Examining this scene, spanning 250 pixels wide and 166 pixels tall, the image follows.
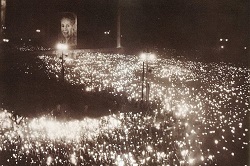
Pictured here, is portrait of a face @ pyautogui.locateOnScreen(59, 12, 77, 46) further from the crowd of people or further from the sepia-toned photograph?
the crowd of people

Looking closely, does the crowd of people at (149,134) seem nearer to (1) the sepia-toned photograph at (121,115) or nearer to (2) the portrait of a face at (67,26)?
(1) the sepia-toned photograph at (121,115)

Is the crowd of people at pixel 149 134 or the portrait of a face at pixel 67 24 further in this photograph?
the portrait of a face at pixel 67 24

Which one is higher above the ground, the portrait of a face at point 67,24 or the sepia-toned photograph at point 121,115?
the portrait of a face at point 67,24

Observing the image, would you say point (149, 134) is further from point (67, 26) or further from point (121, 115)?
point (67, 26)

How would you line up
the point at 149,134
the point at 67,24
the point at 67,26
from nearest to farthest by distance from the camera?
1. the point at 149,134
2. the point at 67,26
3. the point at 67,24

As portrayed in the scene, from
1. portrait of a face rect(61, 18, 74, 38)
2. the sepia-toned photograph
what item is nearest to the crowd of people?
the sepia-toned photograph

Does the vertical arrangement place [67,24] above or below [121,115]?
above

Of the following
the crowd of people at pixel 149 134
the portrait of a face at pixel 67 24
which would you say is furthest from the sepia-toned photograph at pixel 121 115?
the portrait of a face at pixel 67 24

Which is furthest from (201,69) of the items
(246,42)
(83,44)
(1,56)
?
(83,44)

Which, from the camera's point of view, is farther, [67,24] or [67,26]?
[67,24]

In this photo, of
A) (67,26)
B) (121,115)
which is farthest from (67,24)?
(121,115)

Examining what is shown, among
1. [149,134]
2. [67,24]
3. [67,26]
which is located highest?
[67,24]

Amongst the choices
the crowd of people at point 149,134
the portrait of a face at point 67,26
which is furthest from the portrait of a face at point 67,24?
the crowd of people at point 149,134
